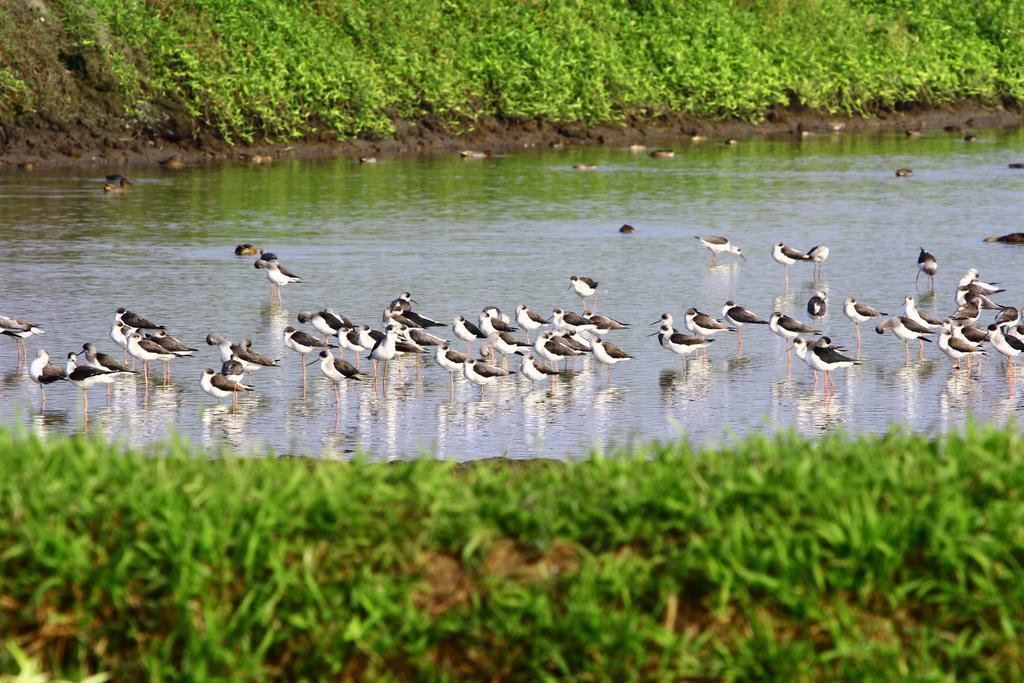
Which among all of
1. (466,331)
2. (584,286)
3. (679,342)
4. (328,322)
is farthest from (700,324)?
Result: (328,322)

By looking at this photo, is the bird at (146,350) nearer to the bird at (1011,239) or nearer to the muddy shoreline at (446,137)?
the bird at (1011,239)

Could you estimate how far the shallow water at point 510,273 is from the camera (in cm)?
1473

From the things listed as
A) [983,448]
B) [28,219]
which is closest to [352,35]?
[28,219]

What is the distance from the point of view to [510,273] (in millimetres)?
22891

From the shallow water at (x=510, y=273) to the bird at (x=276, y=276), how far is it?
204 millimetres

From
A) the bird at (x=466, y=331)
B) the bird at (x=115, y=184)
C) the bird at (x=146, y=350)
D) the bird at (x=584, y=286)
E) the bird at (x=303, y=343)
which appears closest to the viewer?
the bird at (x=146, y=350)

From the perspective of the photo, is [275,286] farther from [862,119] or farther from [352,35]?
[862,119]

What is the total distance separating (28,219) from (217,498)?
2268 centimetres

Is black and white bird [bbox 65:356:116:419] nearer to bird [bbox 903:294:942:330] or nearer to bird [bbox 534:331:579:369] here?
bird [bbox 534:331:579:369]

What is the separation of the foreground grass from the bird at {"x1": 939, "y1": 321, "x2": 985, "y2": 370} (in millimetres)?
10370

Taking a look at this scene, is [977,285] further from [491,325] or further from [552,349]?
[491,325]

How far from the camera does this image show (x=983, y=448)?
7.22 m

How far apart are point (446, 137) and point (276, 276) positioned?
23.3 metres

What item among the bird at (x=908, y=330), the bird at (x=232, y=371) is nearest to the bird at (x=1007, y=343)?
the bird at (x=908, y=330)
